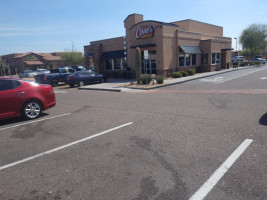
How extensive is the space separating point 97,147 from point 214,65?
27.7m

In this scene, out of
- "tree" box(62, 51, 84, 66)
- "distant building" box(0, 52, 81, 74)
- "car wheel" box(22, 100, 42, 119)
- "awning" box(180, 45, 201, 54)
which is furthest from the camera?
"distant building" box(0, 52, 81, 74)

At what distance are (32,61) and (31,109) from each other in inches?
2405

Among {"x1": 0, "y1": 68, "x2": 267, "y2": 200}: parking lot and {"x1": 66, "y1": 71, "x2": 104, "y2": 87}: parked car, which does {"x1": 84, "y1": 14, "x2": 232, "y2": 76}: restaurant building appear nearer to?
{"x1": 66, "y1": 71, "x2": 104, "y2": 87}: parked car

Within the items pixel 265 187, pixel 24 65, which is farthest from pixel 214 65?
pixel 24 65

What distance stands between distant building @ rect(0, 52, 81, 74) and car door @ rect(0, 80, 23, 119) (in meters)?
58.1

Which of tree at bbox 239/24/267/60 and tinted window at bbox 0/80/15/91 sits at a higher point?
tree at bbox 239/24/267/60

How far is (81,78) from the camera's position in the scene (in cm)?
2020

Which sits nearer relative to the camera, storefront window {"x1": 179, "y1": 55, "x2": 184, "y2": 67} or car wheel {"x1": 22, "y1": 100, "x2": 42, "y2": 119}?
car wheel {"x1": 22, "y1": 100, "x2": 42, "y2": 119}

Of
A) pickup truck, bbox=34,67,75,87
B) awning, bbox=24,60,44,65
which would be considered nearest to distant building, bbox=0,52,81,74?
awning, bbox=24,60,44,65

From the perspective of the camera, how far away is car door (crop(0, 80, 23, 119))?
711 cm

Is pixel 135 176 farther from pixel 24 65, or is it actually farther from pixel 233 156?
pixel 24 65

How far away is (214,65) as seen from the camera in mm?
29375

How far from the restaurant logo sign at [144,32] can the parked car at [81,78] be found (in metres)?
6.39

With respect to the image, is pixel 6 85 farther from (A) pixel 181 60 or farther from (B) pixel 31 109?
(A) pixel 181 60
